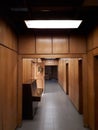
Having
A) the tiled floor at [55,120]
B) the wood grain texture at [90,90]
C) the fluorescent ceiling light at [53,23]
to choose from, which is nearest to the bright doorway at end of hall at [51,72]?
the tiled floor at [55,120]

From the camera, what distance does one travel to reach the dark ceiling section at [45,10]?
13.3ft

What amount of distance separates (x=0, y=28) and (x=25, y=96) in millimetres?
3667

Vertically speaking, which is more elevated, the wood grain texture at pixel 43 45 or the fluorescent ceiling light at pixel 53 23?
the fluorescent ceiling light at pixel 53 23

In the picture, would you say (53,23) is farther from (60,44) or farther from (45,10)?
(60,44)

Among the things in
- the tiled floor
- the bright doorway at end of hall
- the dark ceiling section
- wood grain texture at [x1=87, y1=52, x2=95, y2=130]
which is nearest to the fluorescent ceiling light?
the dark ceiling section

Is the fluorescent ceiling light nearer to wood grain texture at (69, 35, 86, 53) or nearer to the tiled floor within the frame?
wood grain texture at (69, 35, 86, 53)

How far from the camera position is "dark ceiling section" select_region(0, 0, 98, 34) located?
4.06 m

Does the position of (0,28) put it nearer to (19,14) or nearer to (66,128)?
(19,14)

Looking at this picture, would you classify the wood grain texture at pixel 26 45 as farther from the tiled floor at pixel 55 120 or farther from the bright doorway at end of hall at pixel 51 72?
the bright doorway at end of hall at pixel 51 72

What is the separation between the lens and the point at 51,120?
7.08 meters

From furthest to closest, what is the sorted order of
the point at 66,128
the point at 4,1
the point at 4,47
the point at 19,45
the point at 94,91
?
the point at 19,45 → the point at 66,128 → the point at 94,91 → the point at 4,47 → the point at 4,1

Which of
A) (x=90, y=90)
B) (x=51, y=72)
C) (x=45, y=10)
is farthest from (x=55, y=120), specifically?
(x=51, y=72)

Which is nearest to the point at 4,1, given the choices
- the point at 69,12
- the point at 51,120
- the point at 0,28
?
the point at 0,28

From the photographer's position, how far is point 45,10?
4531 millimetres
